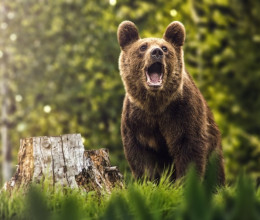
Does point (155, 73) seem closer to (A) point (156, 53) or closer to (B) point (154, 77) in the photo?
(B) point (154, 77)

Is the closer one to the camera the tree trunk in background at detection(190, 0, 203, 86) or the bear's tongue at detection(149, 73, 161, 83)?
the bear's tongue at detection(149, 73, 161, 83)

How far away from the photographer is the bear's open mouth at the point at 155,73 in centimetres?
364

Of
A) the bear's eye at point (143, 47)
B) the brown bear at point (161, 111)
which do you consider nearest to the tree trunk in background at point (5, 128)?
the brown bear at point (161, 111)

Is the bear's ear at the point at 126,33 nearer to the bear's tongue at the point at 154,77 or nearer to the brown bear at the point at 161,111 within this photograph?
the brown bear at the point at 161,111

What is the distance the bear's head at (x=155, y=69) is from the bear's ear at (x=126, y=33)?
0.9 inches

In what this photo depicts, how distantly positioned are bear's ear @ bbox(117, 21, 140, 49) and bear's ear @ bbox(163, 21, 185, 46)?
244 mm

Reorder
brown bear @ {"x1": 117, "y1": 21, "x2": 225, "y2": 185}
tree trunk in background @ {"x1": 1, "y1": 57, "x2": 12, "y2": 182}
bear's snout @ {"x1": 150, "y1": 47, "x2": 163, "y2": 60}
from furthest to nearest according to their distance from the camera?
tree trunk in background @ {"x1": 1, "y1": 57, "x2": 12, "y2": 182}
brown bear @ {"x1": 117, "y1": 21, "x2": 225, "y2": 185}
bear's snout @ {"x1": 150, "y1": 47, "x2": 163, "y2": 60}

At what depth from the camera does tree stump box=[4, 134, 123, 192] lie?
3092 mm

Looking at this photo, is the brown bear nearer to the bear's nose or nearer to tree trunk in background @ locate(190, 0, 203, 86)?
the bear's nose

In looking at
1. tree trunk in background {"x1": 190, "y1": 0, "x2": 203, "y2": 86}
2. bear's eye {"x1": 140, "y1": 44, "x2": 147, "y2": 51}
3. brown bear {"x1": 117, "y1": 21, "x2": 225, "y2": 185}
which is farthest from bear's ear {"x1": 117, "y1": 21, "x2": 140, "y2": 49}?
tree trunk in background {"x1": 190, "y1": 0, "x2": 203, "y2": 86}

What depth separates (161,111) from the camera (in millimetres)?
3648

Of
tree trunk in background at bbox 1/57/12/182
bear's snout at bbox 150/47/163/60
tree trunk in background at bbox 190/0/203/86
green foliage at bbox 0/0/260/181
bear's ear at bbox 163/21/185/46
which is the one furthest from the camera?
tree trunk in background at bbox 1/57/12/182

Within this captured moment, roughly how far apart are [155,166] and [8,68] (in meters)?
→ 6.56

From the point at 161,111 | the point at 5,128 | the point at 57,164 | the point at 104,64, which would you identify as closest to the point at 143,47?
the point at 161,111
